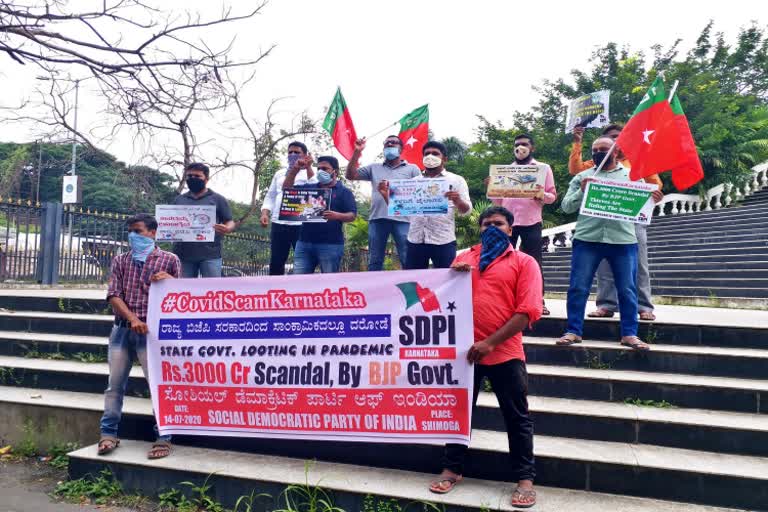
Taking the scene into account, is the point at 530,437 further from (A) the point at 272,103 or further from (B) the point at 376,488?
(A) the point at 272,103

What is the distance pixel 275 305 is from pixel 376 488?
1460mm

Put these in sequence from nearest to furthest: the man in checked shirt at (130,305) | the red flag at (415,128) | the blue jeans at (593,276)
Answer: the man in checked shirt at (130,305)
the blue jeans at (593,276)
the red flag at (415,128)

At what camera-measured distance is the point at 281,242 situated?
5.46m

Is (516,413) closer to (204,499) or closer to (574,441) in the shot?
(574,441)

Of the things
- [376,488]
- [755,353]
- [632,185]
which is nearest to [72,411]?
[376,488]

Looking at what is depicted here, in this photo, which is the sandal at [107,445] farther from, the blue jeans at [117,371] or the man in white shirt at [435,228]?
the man in white shirt at [435,228]

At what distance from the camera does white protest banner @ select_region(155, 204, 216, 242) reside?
511 centimetres

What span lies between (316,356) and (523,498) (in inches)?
63.6

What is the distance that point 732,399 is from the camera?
3.93 m

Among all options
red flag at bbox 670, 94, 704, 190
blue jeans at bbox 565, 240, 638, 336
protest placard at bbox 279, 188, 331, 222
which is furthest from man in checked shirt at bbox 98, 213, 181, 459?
red flag at bbox 670, 94, 704, 190

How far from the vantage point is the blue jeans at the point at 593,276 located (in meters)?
4.52

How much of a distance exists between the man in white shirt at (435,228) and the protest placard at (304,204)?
3.06 ft

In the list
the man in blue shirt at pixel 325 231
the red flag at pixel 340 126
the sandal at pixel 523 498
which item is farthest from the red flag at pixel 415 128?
the sandal at pixel 523 498

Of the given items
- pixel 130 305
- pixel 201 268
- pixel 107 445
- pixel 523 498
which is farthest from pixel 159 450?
pixel 523 498
